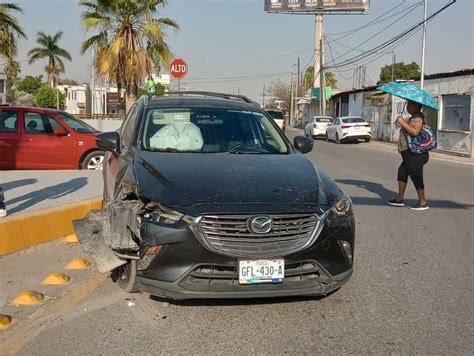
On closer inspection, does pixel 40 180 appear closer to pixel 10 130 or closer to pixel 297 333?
pixel 10 130

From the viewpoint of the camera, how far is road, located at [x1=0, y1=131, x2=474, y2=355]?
145 inches

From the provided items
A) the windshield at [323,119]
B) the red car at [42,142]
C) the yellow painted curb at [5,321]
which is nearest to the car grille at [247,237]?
the yellow painted curb at [5,321]

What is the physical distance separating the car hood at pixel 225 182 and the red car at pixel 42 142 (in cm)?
690

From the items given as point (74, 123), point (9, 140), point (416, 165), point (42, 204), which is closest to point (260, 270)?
point (42, 204)

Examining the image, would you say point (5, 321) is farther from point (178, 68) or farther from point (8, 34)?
point (8, 34)

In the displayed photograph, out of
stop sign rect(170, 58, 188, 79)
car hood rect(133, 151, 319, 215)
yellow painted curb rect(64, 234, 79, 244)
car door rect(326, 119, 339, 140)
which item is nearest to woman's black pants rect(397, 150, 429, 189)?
car hood rect(133, 151, 319, 215)

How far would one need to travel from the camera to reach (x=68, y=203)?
716 centimetres

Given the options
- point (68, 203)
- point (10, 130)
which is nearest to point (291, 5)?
point (10, 130)

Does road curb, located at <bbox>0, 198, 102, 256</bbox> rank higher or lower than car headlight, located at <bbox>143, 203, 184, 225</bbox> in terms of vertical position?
lower

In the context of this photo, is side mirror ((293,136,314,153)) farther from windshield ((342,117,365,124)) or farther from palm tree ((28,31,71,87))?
palm tree ((28,31,71,87))

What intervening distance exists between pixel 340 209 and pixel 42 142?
27.7 ft

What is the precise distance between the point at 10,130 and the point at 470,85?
59.4ft

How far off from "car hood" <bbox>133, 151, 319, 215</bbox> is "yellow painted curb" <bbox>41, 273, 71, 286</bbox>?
1329mm

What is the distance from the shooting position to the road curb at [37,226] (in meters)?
5.84
